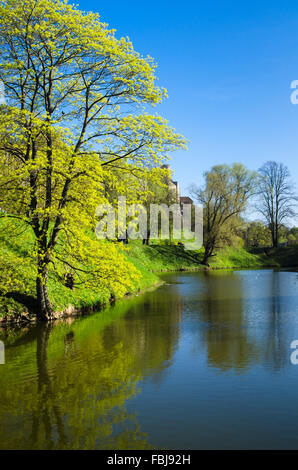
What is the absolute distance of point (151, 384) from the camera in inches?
429

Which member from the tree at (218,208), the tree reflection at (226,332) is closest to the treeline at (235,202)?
the tree at (218,208)

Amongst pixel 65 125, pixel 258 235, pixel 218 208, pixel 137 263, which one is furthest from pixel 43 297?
pixel 258 235

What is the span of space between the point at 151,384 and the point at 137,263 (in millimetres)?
30107

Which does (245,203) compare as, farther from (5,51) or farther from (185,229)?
(5,51)

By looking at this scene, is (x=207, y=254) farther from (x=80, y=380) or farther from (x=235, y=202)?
(x=80, y=380)

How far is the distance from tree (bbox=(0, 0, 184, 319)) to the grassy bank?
44.6 inches

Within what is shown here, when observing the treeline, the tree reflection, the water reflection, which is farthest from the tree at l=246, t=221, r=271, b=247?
the water reflection

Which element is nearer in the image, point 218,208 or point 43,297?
point 43,297

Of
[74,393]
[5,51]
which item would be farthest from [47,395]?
[5,51]

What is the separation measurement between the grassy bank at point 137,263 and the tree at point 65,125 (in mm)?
1133

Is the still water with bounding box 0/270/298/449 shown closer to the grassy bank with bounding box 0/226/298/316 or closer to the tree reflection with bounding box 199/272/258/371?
the tree reflection with bounding box 199/272/258/371

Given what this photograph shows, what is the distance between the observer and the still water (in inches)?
313

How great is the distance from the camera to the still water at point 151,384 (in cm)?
796

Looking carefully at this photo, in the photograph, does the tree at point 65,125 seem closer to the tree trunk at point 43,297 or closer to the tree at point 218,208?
the tree trunk at point 43,297
